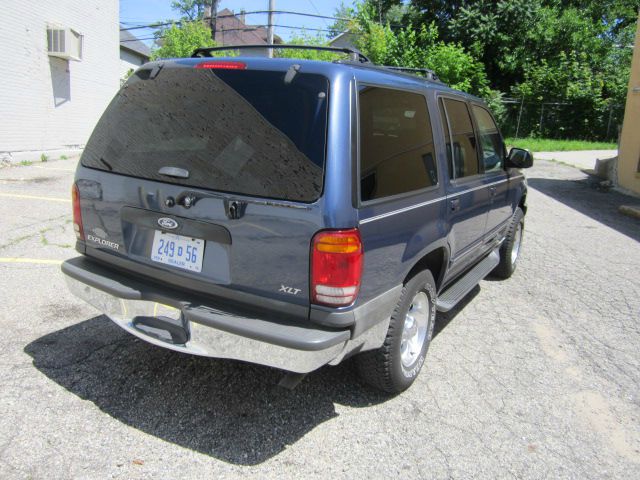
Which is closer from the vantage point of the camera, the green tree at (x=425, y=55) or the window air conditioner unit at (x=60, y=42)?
the window air conditioner unit at (x=60, y=42)

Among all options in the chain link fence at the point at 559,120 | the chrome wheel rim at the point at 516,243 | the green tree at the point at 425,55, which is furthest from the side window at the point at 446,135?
the chain link fence at the point at 559,120

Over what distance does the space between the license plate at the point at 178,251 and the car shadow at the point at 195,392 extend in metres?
0.86

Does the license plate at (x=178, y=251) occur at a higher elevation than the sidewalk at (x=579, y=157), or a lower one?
higher

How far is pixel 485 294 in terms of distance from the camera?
5301mm

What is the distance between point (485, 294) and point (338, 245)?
3.28 m

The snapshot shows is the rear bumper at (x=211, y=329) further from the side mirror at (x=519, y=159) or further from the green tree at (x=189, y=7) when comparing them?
the green tree at (x=189, y=7)

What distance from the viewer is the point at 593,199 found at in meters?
11.2

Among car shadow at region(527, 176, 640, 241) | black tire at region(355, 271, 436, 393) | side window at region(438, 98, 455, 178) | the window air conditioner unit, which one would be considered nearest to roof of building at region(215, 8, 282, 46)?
the window air conditioner unit

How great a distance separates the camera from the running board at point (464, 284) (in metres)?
3.77

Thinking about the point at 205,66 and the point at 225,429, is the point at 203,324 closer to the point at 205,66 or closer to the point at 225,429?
the point at 225,429

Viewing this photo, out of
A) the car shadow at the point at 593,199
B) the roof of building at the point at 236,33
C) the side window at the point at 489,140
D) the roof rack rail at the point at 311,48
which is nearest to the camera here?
the roof rack rail at the point at 311,48

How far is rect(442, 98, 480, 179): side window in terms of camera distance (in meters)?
3.74

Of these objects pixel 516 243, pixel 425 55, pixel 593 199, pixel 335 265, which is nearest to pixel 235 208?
pixel 335 265

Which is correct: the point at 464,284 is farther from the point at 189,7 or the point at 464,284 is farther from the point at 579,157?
the point at 189,7
